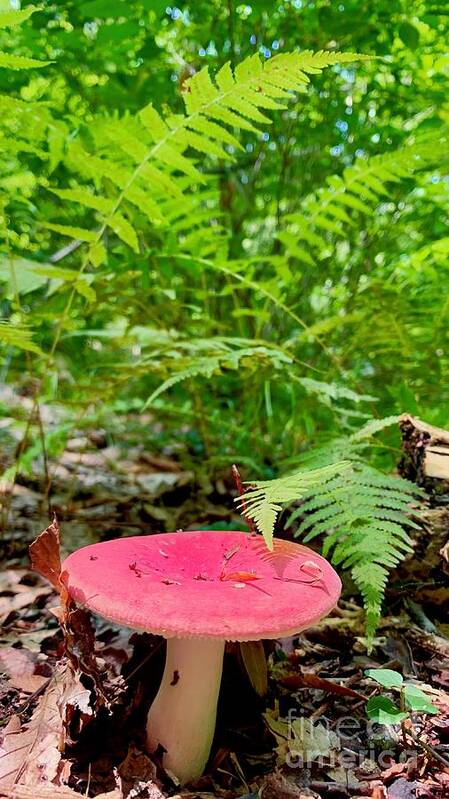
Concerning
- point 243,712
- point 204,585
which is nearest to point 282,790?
point 243,712

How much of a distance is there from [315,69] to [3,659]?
1962 mm

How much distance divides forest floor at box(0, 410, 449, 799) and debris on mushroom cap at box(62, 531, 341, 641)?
21 cm

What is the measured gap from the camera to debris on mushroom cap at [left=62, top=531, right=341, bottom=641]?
45.2 inches

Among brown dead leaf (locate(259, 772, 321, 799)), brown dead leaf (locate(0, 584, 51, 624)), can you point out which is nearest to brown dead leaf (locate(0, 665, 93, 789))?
brown dead leaf (locate(259, 772, 321, 799))

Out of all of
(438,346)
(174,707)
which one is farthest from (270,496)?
(438,346)

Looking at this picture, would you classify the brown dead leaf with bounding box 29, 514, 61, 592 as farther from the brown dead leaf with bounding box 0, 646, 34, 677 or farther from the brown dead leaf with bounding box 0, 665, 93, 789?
the brown dead leaf with bounding box 0, 646, 34, 677

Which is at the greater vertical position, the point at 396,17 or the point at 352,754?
the point at 396,17

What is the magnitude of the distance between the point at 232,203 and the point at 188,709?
2864 millimetres

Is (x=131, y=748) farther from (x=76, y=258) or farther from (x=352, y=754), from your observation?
(x=76, y=258)

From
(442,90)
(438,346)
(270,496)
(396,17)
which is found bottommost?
(270,496)

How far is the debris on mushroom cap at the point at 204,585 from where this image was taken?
3.76 feet

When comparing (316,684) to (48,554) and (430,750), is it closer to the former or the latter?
(430,750)

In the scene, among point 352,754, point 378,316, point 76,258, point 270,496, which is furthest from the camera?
point 76,258

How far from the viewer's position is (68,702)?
1.45 meters
